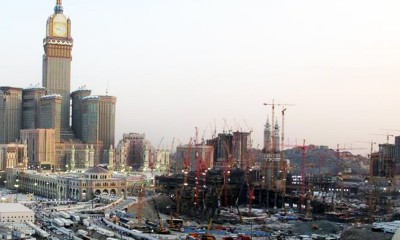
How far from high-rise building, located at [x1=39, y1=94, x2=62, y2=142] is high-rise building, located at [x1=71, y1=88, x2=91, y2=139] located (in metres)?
4.21

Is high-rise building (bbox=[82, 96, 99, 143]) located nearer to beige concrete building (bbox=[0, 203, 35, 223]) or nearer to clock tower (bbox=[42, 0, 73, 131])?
clock tower (bbox=[42, 0, 73, 131])

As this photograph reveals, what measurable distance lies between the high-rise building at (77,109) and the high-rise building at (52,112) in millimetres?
4205

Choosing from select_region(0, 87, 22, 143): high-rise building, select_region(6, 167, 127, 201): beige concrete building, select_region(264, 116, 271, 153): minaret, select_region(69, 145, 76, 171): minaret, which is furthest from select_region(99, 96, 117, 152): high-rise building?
select_region(264, 116, 271, 153): minaret

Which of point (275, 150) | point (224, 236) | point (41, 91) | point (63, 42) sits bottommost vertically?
point (224, 236)

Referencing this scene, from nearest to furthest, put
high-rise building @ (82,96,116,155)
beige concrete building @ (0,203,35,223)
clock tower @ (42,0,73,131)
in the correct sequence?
beige concrete building @ (0,203,35,223)
high-rise building @ (82,96,116,155)
clock tower @ (42,0,73,131)

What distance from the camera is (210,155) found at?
207ft

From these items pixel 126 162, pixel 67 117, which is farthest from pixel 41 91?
pixel 126 162

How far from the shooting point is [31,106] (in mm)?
68938

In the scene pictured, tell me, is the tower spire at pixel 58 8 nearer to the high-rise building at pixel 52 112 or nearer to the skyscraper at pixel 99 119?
the high-rise building at pixel 52 112

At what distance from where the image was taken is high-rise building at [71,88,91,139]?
7025cm

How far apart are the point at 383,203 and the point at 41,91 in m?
39.6

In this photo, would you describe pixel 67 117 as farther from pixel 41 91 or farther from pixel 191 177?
pixel 191 177

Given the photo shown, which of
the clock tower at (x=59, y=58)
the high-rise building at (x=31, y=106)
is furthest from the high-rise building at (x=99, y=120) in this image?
the high-rise building at (x=31, y=106)

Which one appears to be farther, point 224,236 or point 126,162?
point 126,162
